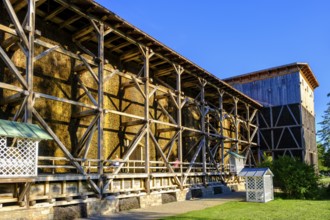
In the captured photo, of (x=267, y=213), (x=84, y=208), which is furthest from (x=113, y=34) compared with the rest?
(x=267, y=213)

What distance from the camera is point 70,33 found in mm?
15477

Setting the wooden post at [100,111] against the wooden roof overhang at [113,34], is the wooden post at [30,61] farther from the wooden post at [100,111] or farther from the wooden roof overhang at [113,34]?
the wooden post at [100,111]

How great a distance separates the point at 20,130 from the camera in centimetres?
977

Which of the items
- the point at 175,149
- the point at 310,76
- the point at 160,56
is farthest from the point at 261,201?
the point at 310,76

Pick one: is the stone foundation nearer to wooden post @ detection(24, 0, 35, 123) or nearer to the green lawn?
wooden post @ detection(24, 0, 35, 123)

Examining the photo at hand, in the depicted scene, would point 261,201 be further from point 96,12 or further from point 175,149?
point 96,12

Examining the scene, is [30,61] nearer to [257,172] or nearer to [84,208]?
[84,208]

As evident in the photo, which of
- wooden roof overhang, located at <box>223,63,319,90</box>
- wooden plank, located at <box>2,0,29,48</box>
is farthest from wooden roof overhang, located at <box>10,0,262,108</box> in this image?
wooden roof overhang, located at <box>223,63,319,90</box>

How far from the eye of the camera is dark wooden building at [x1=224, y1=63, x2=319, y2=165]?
32.0 metres

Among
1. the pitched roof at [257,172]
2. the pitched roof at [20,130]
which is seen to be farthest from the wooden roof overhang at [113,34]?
A: the pitched roof at [257,172]

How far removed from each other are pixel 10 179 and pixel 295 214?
947 cm

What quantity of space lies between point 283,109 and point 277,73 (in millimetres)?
3595

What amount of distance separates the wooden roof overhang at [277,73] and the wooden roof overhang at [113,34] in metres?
12.4

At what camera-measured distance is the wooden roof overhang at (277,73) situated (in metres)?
32.5
